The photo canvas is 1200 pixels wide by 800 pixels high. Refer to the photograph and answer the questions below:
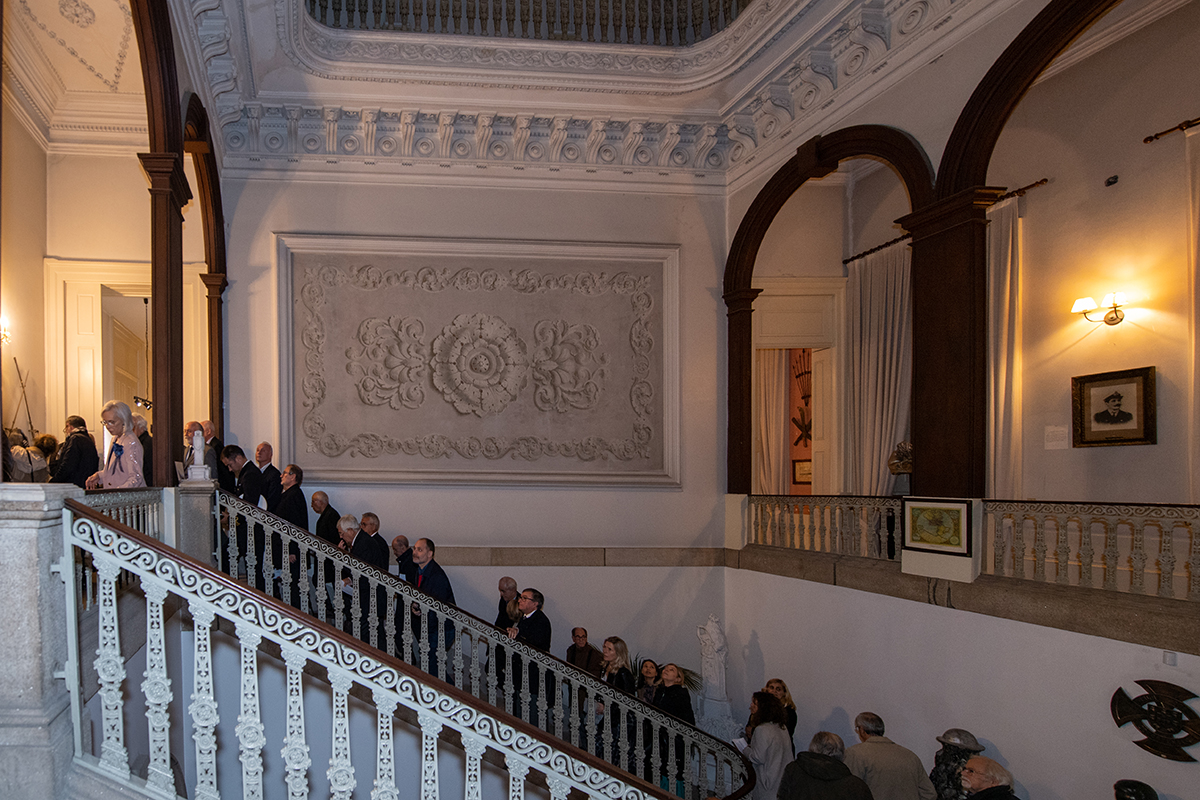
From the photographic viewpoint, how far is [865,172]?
11195 millimetres

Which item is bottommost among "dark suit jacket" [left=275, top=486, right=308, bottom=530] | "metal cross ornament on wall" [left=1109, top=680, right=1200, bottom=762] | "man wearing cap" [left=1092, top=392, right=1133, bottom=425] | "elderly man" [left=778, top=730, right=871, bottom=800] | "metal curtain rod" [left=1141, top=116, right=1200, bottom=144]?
"elderly man" [left=778, top=730, right=871, bottom=800]

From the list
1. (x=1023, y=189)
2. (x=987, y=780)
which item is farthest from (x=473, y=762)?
(x=1023, y=189)

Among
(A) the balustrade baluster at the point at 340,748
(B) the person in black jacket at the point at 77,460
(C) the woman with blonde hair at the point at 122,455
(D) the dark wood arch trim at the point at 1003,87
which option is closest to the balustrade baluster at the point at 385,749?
(A) the balustrade baluster at the point at 340,748

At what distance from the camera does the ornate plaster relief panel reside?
9625mm

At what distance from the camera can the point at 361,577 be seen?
726 cm

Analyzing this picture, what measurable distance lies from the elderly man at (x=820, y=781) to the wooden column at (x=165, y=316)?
4352mm

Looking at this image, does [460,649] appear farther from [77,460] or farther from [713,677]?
[713,677]

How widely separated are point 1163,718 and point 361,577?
19.3 feet

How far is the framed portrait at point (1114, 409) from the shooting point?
290 inches

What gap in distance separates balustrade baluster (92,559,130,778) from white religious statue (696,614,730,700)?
7.04 metres

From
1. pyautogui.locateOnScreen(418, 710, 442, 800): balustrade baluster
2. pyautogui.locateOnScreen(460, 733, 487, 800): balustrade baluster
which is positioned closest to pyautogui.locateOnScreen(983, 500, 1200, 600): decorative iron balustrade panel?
pyautogui.locateOnScreen(460, 733, 487, 800): balustrade baluster

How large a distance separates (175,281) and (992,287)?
7.79m

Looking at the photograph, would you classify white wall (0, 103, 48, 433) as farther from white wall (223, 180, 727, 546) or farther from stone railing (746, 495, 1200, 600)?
stone railing (746, 495, 1200, 600)

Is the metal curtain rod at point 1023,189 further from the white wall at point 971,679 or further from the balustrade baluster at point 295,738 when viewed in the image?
the balustrade baluster at point 295,738
